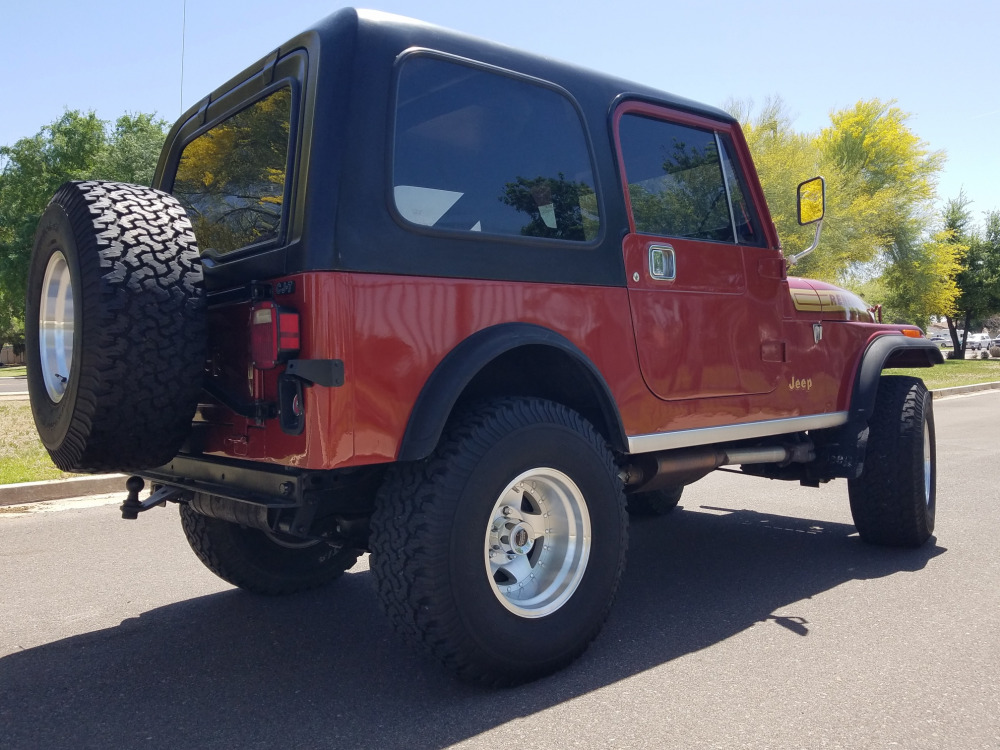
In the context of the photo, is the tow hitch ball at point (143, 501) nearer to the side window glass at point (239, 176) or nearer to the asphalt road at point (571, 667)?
the asphalt road at point (571, 667)

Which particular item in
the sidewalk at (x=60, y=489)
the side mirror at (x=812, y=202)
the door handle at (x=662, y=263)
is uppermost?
the side mirror at (x=812, y=202)

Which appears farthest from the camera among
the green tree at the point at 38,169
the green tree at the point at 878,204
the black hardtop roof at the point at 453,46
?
the green tree at the point at 38,169

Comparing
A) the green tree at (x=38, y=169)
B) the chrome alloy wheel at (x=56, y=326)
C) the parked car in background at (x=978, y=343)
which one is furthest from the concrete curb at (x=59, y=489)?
the parked car in background at (x=978, y=343)

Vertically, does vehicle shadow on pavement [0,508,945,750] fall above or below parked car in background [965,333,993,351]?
below

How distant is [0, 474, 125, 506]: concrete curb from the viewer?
20.7ft

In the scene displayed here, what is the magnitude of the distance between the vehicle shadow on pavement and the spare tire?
80 centimetres

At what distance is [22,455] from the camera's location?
26.3 ft

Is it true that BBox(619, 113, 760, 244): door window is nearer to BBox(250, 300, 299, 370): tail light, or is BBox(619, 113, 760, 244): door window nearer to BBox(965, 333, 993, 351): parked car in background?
BBox(250, 300, 299, 370): tail light

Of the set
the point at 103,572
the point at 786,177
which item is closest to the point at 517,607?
the point at 103,572

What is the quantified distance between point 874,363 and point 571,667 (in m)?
2.63

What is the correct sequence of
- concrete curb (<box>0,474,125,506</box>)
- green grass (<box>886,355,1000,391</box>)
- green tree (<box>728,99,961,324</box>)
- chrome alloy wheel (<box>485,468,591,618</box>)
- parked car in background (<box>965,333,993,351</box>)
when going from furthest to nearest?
parked car in background (<box>965,333,993,351</box>) → green tree (<box>728,99,961,324</box>) → green grass (<box>886,355,1000,391</box>) → concrete curb (<box>0,474,125,506</box>) → chrome alloy wheel (<box>485,468,591,618</box>)

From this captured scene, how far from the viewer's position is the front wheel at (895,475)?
4.51 metres

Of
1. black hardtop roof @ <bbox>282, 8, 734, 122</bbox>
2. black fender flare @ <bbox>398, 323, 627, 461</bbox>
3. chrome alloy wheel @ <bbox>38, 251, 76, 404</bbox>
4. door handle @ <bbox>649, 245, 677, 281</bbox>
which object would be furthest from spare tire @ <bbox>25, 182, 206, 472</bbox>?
door handle @ <bbox>649, 245, 677, 281</bbox>

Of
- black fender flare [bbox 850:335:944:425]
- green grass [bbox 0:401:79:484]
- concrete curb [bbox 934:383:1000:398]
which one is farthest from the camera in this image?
concrete curb [bbox 934:383:1000:398]
